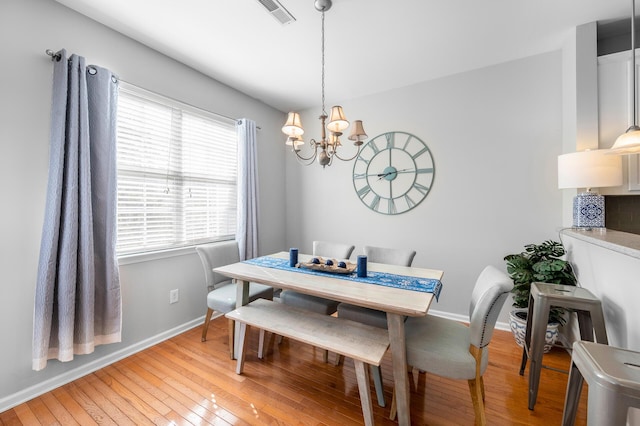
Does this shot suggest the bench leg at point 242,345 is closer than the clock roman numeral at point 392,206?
Yes

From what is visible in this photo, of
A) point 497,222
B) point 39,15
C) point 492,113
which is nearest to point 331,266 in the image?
point 497,222

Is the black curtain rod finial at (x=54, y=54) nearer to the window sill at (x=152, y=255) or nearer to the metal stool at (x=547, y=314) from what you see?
the window sill at (x=152, y=255)

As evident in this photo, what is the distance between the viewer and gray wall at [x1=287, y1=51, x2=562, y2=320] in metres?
2.54

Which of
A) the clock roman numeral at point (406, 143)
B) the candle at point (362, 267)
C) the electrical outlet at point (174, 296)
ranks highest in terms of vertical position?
the clock roman numeral at point (406, 143)

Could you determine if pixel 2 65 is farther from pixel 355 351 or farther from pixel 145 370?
pixel 355 351

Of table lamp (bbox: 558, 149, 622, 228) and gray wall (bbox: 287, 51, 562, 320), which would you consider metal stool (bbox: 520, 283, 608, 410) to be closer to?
table lamp (bbox: 558, 149, 622, 228)

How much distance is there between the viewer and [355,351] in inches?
57.1

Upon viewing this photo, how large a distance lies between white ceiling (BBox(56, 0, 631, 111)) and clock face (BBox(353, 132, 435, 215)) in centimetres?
74

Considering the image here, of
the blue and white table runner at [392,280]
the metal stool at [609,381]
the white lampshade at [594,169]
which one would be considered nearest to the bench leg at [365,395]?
the blue and white table runner at [392,280]

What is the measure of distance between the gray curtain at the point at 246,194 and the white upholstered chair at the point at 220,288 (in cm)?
46

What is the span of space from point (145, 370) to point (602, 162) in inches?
148

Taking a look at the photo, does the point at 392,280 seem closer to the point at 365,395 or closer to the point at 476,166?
the point at 365,395

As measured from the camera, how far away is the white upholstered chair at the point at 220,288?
7.48 feet

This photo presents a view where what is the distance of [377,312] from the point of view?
203cm
